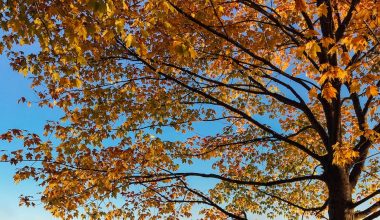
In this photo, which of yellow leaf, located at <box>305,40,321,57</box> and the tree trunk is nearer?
yellow leaf, located at <box>305,40,321,57</box>

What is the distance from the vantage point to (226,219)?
18.3 metres

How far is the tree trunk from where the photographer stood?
10.3m

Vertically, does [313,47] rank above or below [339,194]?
below

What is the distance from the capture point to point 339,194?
1045 centimetres

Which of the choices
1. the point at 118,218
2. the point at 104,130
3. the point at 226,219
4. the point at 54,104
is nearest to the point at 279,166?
the point at 226,219

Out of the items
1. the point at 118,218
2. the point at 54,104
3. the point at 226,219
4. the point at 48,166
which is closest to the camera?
the point at 48,166

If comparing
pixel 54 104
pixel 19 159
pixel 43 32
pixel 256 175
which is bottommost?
pixel 19 159

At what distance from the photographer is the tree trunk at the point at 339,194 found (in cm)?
1026

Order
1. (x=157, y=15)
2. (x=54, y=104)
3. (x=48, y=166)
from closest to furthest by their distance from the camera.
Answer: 1. (x=157, y=15)
2. (x=48, y=166)
3. (x=54, y=104)

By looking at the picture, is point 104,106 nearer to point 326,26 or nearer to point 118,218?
point 118,218

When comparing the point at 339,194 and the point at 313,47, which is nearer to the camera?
the point at 313,47

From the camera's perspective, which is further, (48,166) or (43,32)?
(48,166)

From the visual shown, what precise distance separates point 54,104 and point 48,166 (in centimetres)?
195

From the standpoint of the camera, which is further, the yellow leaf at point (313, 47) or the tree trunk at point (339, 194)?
the tree trunk at point (339, 194)
